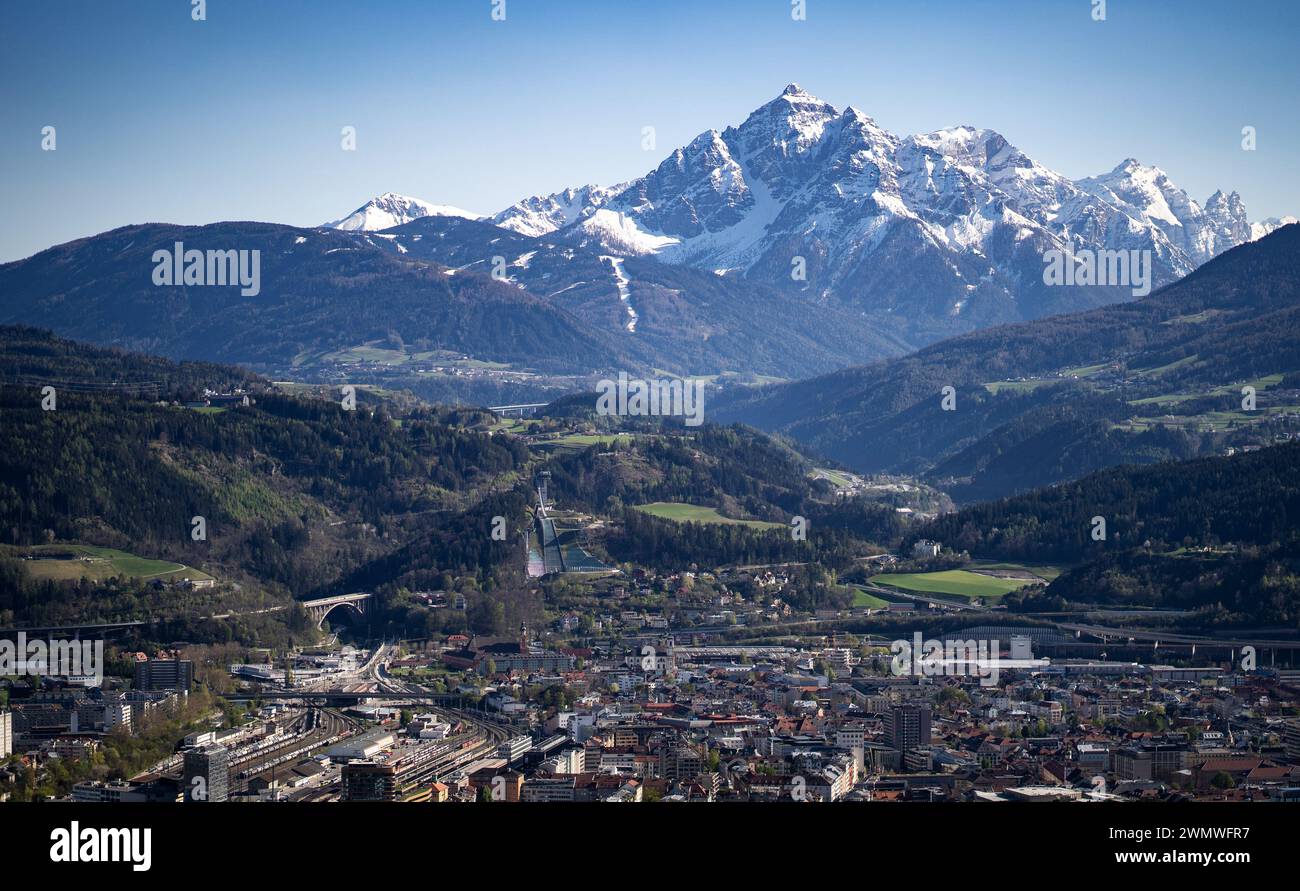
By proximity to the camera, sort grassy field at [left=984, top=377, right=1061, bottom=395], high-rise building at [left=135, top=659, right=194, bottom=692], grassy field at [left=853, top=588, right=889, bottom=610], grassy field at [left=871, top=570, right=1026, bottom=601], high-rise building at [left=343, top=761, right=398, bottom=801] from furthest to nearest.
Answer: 1. grassy field at [left=984, top=377, right=1061, bottom=395]
2. grassy field at [left=871, top=570, right=1026, bottom=601]
3. grassy field at [left=853, top=588, right=889, bottom=610]
4. high-rise building at [left=135, top=659, right=194, bottom=692]
5. high-rise building at [left=343, top=761, right=398, bottom=801]

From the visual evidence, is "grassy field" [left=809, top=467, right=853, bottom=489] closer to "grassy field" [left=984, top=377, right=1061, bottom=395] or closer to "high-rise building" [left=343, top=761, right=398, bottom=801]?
"grassy field" [left=984, top=377, right=1061, bottom=395]

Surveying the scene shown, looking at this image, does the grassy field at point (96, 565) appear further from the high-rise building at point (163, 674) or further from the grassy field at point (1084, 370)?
the grassy field at point (1084, 370)

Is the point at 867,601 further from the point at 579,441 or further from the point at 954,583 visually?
the point at 579,441

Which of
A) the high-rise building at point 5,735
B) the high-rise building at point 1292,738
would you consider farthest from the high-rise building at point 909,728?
the high-rise building at point 5,735

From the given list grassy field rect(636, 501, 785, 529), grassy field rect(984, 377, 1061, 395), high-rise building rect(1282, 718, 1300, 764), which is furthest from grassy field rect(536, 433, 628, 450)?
high-rise building rect(1282, 718, 1300, 764)
